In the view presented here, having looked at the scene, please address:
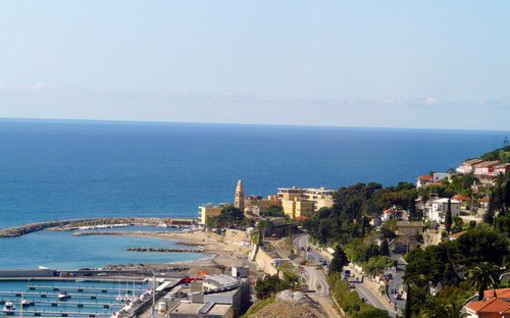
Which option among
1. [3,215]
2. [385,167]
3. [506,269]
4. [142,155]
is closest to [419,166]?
[385,167]

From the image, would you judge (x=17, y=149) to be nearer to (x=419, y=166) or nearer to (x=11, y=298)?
(x=419, y=166)

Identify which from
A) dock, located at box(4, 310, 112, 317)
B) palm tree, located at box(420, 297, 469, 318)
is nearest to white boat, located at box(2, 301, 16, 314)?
dock, located at box(4, 310, 112, 317)

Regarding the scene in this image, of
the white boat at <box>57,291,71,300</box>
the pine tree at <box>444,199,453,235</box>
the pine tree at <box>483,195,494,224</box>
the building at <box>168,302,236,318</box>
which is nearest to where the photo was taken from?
the building at <box>168,302,236,318</box>

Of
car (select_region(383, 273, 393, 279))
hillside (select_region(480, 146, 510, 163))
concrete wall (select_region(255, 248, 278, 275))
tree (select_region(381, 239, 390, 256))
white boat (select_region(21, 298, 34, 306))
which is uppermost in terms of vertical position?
hillside (select_region(480, 146, 510, 163))

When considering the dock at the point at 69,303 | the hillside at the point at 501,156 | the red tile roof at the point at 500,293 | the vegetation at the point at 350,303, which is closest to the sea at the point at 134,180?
the dock at the point at 69,303

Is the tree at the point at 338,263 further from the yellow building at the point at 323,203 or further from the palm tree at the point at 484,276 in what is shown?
the yellow building at the point at 323,203

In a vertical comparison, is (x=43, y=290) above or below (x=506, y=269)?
below

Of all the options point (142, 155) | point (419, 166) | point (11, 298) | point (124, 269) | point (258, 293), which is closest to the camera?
point (258, 293)

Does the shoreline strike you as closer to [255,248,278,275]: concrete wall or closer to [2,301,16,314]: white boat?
[255,248,278,275]: concrete wall
